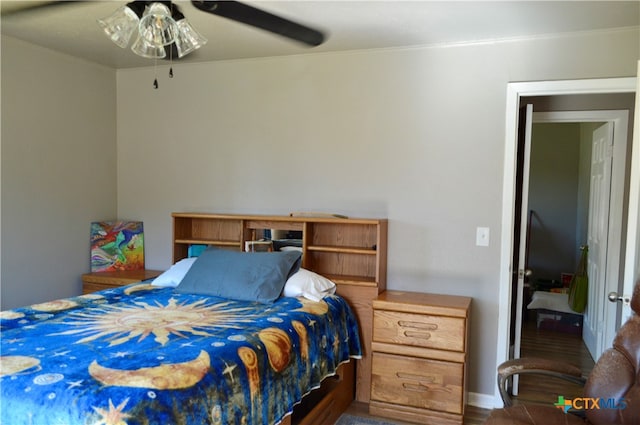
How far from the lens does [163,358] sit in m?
1.77

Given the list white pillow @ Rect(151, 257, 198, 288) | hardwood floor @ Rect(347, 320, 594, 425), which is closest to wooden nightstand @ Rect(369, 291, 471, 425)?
hardwood floor @ Rect(347, 320, 594, 425)

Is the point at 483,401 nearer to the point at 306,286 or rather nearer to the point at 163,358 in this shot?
the point at 306,286

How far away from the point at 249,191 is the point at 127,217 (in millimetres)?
1161

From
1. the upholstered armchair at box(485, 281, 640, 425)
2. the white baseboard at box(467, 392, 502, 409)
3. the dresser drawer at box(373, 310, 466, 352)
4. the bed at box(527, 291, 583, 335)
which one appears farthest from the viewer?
the bed at box(527, 291, 583, 335)

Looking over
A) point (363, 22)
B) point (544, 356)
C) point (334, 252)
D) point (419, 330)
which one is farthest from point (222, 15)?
point (544, 356)

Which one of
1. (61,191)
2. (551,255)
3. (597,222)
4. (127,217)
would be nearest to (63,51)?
(61,191)

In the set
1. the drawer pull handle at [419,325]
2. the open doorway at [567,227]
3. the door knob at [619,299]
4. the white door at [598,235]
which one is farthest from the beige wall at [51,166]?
A: the white door at [598,235]

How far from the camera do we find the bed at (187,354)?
4.91 ft

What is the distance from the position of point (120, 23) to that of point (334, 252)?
2080mm

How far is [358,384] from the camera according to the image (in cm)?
318

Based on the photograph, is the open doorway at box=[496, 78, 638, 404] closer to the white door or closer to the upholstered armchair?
the white door

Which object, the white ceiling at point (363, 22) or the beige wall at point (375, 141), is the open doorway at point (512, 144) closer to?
the beige wall at point (375, 141)

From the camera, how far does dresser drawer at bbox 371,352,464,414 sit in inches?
111

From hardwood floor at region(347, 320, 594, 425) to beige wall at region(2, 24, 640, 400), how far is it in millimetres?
335
